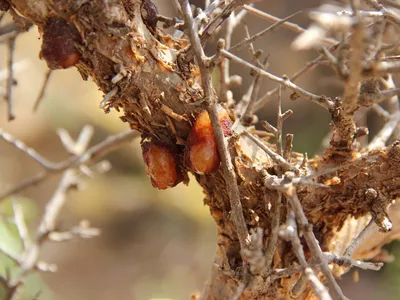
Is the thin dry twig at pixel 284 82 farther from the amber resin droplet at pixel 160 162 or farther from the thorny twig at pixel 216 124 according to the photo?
the amber resin droplet at pixel 160 162

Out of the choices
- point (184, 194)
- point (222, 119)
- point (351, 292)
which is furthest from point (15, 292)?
point (351, 292)

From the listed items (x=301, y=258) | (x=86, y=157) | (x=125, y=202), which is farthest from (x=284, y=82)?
(x=125, y=202)

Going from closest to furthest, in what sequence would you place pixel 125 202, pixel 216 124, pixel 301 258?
pixel 301 258
pixel 216 124
pixel 125 202

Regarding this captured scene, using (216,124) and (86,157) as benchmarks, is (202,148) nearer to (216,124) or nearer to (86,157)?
(216,124)

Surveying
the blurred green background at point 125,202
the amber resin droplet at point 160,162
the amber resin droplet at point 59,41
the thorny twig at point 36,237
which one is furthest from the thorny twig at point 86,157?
the blurred green background at point 125,202

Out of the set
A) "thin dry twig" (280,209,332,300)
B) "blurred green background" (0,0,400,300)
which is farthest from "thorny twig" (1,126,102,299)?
"blurred green background" (0,0,400,300)

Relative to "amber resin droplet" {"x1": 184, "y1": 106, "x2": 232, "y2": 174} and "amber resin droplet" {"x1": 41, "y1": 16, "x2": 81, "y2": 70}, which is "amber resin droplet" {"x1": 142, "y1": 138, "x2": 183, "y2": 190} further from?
"amber resin droplet" {"x1": 41, "y1": 16, "x2": 81, "y2": 70}

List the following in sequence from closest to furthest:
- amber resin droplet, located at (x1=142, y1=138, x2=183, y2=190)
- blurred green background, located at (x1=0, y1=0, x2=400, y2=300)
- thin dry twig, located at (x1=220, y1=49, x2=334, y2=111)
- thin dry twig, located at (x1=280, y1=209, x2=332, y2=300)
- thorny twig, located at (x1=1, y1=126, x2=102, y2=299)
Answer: thin dry twig, located at (x1=280, y1=209, x2=332, y2=300) → thin dry twig, located at (x1=220, y1=49, x2=334, y2=111) → amber resin droplet, located at (x1=142, y1=138, x2=183, y2=190) → thorny twig, located at (x1=1, y1=126, x2=102, y2=299) → blurred green background, located at (x1=0, y1=0, x2=400, y2=300)
